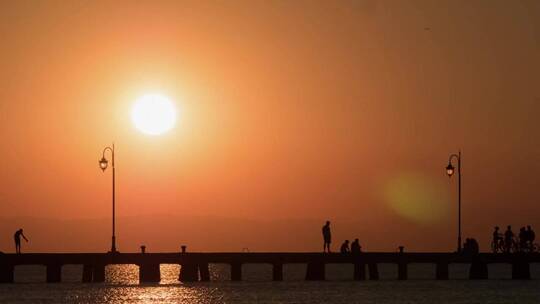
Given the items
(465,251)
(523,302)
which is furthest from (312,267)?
(523,302)

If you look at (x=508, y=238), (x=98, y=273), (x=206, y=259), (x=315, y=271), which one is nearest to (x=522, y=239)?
(x=508, y=238)

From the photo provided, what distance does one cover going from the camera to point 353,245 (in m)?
82.0

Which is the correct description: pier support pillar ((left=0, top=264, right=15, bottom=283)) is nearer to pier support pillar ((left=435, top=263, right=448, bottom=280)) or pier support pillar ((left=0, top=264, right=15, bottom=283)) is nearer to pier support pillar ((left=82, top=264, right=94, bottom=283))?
pier support pillar ((left=82, top=264, right=94, bottom=283))

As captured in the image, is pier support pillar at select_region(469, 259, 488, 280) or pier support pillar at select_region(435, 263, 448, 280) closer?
pier support pillar at select_region(469, 259, 488, 280)

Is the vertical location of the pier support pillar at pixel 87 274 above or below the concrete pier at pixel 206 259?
below

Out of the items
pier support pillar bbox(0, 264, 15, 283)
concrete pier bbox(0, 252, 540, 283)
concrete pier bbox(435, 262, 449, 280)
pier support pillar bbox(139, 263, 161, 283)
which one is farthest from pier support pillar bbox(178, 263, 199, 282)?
concrete pier bbox(435, 262, 449, 280)

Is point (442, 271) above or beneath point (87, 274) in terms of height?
above

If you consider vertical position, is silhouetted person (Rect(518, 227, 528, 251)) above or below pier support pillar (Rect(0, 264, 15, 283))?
above

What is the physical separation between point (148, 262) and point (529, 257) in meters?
23.4

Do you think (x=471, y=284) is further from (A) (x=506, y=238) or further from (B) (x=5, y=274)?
(B) (x=5, y=274)

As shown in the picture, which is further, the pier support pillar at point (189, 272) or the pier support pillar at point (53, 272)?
the pier support pillar at point (189, 272)

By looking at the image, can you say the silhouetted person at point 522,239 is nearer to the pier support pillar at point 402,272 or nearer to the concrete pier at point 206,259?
the concrete pier at point 206,259

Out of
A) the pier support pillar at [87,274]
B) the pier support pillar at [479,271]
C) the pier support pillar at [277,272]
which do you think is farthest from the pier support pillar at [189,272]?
the pier support pillar at [479,271]

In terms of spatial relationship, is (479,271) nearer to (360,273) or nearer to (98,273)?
(360,273)
